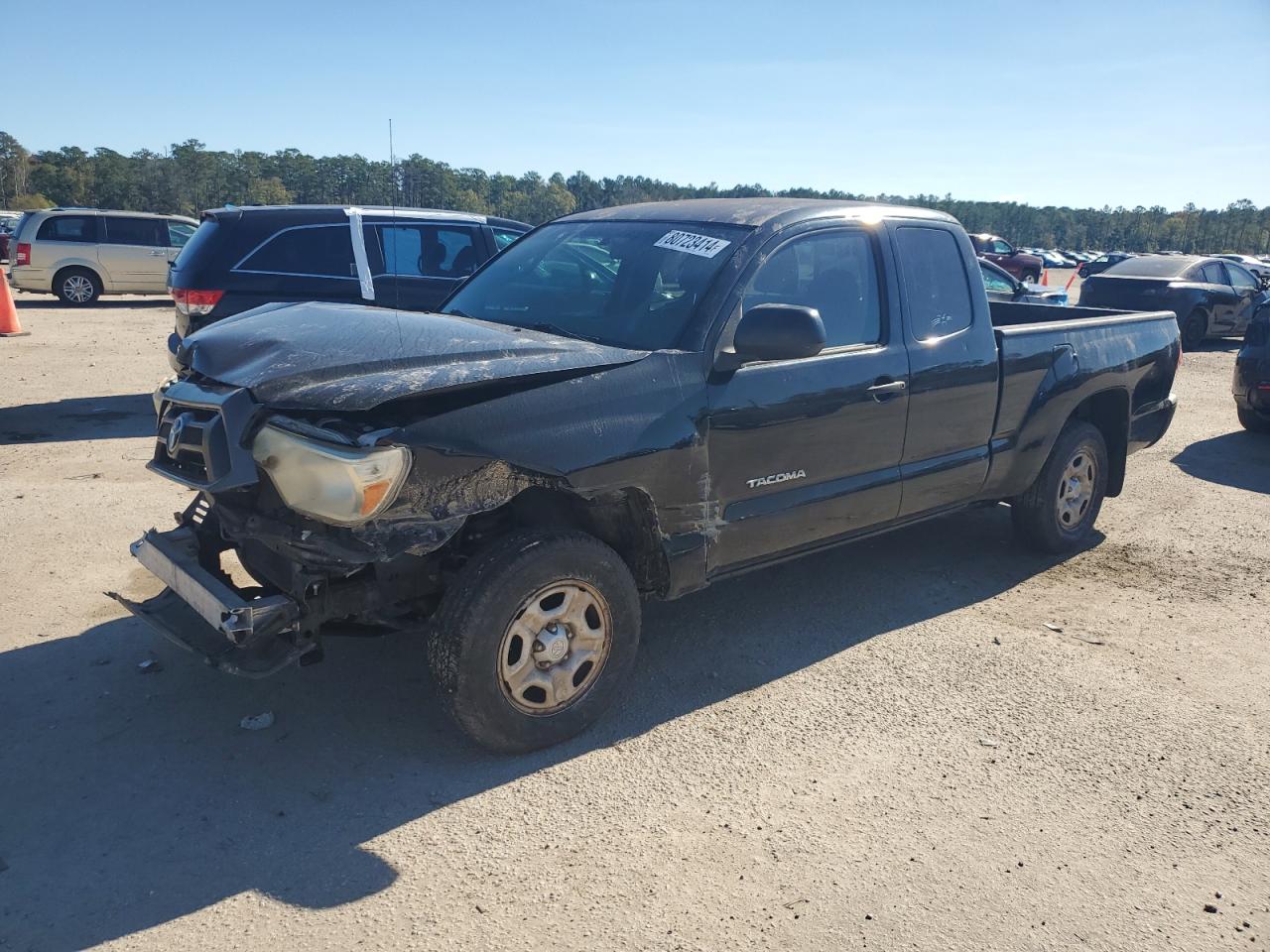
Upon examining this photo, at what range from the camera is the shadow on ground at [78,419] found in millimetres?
8055

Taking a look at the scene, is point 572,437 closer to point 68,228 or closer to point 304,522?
point 304,522

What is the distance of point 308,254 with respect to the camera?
8633 millimetres

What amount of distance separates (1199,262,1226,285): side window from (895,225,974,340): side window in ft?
48.1

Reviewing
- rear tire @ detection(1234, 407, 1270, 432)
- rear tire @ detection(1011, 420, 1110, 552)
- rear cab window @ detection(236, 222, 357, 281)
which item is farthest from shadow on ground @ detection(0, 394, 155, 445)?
rear tire @ detection(1234, 407, 1270, 432)

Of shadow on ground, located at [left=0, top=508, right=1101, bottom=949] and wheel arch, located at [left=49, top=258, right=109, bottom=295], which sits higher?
wheel arch, located at [left=49, top=258, right=109, bottom=295]

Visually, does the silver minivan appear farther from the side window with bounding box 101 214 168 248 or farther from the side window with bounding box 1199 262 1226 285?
the side window with bounding box 1199 262 1226 285

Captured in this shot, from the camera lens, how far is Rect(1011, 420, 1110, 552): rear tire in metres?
5.69

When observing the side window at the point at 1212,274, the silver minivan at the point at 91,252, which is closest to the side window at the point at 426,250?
the silver minivan at the point at 91,252

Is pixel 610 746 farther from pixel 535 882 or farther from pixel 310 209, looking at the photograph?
pixel 310 209

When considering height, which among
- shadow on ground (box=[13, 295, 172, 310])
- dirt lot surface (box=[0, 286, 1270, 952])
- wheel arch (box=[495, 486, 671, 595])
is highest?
shadow on ground (box=[13, 295, 172, 310])

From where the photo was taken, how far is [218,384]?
137 inches

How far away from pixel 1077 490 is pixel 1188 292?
1280cm

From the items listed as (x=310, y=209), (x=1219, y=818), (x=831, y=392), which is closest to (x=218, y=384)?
(x=831, y=392)

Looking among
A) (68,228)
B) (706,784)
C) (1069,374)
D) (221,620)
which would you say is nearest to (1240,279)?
(1069,374)
